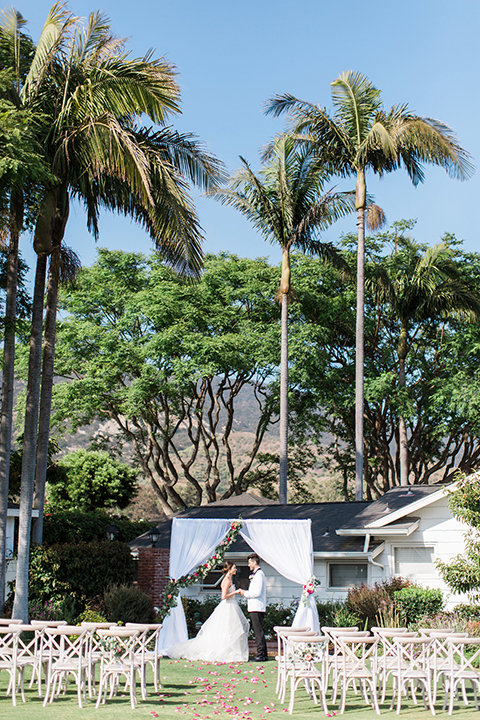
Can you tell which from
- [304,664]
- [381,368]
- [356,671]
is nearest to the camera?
[356,671]

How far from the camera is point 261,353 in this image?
26344 mm

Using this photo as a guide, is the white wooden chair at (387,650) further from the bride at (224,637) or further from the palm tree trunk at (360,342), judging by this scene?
the palm tree trunk at (360,342)

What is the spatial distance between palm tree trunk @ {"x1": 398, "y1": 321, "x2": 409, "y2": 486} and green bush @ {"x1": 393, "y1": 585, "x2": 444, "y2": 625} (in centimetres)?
1077

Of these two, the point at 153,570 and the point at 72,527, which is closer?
the point at 153,570

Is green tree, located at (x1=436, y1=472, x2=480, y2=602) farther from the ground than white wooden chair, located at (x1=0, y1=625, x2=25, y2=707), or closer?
farther from the ground

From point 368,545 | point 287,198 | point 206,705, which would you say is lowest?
point 206,705

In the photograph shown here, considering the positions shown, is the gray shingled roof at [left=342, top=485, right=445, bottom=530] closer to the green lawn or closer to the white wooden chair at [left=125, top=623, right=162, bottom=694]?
the green lawn

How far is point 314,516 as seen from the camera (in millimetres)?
20109

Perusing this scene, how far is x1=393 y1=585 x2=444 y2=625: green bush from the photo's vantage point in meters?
15.0

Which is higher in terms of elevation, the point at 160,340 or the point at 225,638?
the point at 160,340

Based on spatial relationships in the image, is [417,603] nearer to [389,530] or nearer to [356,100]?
[389,530]

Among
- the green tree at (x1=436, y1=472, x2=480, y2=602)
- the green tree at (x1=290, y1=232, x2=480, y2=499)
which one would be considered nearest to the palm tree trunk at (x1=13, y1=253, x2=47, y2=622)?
the green tree at (x1=436, y1=472, x2=480, y2=602)

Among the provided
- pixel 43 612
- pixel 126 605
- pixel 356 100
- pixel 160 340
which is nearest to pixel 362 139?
pixel 356 100

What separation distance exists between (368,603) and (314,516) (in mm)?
4927
